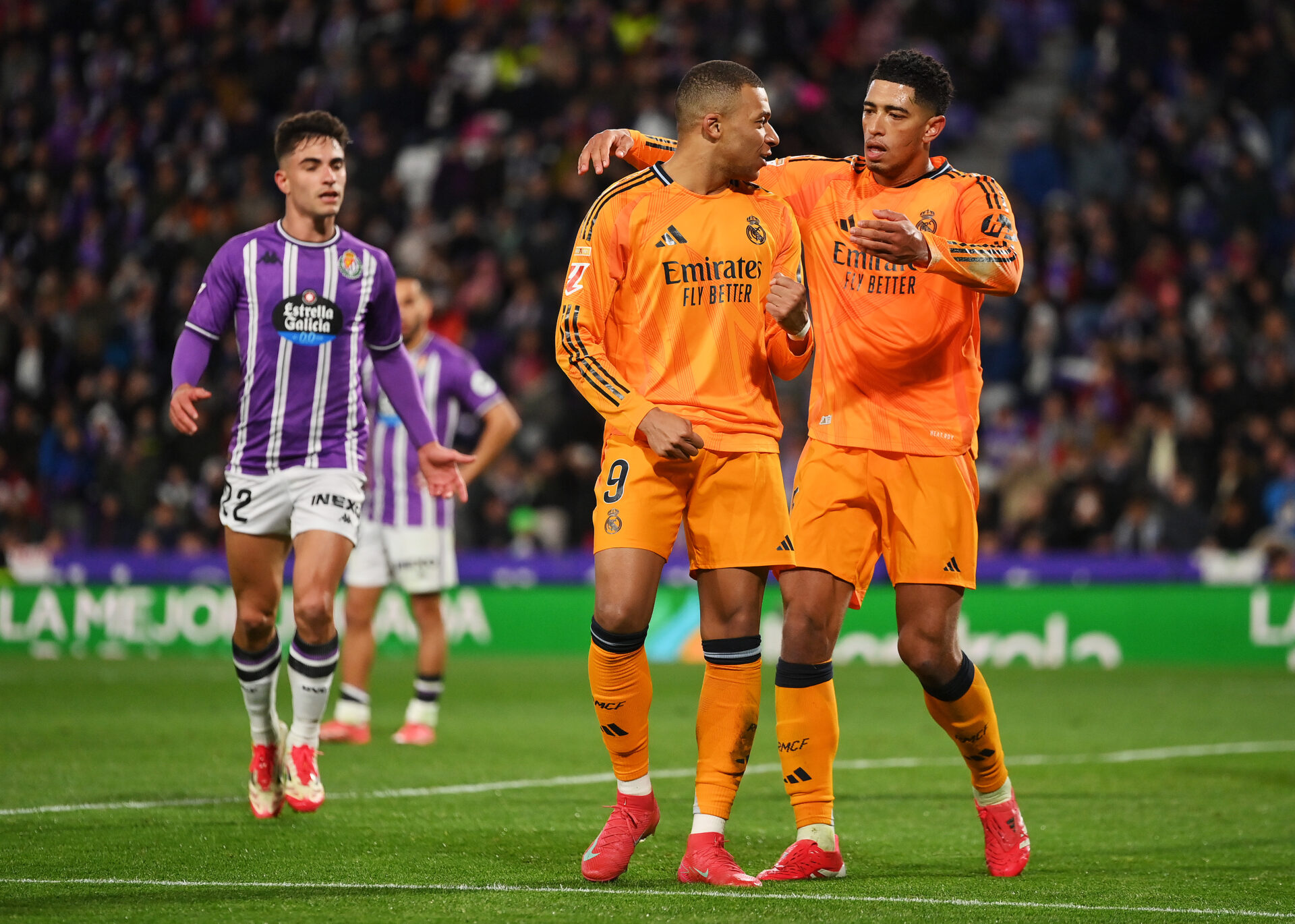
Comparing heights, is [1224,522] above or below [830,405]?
below

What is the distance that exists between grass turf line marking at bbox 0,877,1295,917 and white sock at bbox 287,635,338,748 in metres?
1.65

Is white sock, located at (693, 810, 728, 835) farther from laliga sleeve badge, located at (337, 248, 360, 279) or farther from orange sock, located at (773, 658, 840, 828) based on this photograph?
laliga sleeve badge, located at (337, 248, 360, 279)

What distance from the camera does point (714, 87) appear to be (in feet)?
17.9

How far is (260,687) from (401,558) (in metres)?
3.27

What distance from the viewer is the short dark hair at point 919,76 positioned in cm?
567

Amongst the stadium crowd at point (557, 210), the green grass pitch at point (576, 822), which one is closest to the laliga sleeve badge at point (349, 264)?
the green grass pitch at point (576, 822)

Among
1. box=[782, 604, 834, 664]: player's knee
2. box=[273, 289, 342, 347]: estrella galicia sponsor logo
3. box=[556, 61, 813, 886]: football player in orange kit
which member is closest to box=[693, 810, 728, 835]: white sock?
box=[556, 61, 813, 886]: football player in orange kit

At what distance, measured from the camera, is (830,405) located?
5.78 meters

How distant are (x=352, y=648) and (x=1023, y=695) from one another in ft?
16.9

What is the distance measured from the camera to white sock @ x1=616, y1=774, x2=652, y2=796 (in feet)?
17.7

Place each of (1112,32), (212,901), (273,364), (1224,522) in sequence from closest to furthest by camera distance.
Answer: (212,901), (273,364), (1224,522), (1112,32)

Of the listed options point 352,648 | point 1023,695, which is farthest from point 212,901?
point 1023,695

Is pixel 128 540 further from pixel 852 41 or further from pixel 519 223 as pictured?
pixel 852 41

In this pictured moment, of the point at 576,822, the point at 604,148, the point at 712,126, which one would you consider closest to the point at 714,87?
the point at 712,126
